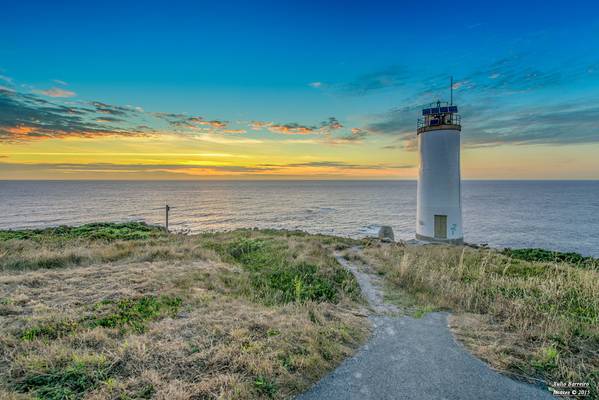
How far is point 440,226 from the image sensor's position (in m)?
18.1

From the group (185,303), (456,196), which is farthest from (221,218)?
(185,303)

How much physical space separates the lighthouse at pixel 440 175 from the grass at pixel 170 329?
11.7 m

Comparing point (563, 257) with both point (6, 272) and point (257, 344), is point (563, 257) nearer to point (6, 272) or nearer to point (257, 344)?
point (257, 344)

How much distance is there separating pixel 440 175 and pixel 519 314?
1325 centimetres

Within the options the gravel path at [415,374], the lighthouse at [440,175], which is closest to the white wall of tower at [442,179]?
the lighthouse at [440,175]

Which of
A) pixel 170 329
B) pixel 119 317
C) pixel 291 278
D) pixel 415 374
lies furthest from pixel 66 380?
pixel 291 278

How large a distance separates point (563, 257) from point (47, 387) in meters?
22.1

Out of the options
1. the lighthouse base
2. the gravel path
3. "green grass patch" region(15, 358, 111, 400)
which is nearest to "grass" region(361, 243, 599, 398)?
the gravel path

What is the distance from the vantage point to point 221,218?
143ft

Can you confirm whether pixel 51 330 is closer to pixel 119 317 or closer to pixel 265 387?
pixel 119 317

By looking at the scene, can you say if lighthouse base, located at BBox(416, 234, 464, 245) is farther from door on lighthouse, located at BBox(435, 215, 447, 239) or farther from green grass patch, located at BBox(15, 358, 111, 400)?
green grass patch, located at BBox(15, 358, 111, 400)

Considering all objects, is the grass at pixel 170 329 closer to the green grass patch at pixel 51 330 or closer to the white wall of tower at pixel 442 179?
the green grass patch at pixel 51 330

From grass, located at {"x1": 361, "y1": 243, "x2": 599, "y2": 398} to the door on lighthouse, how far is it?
7824 mm

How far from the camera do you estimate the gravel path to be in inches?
150
